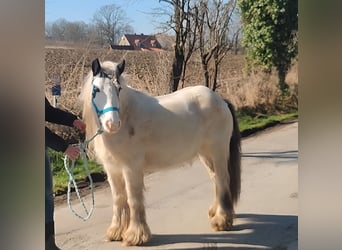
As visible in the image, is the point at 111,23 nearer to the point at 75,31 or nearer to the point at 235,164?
the point at 75,31

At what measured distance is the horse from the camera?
1765mm

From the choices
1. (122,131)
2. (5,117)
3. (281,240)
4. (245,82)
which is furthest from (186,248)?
(5,117)

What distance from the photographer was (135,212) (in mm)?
1889

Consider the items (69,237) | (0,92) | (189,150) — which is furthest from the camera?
(189,150)

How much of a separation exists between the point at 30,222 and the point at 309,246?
3.02 feet

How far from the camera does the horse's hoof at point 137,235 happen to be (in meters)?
1.88

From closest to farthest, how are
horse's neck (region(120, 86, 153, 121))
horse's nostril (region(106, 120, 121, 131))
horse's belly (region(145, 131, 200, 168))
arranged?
1. horse's nostril (region(106, 120, 121, 131))
2. horse's neck (region(120, 86, 153, 121))
3. horse's belly (region(145, 131, 200, 168))

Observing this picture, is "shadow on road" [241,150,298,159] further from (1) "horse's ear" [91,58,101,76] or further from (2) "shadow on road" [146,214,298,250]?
(1) "horse's ear" [91,58,101,76]

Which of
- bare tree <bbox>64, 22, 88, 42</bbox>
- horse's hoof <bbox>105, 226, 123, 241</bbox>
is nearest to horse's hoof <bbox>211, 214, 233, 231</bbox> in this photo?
horse's hoof <bbox>105, 226, 123, 241</bbox>

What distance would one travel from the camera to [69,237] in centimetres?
184

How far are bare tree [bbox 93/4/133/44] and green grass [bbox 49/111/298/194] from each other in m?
0.44

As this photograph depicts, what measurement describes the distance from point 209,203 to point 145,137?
35 cm

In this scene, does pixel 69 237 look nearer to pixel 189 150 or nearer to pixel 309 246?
pixel 189 150

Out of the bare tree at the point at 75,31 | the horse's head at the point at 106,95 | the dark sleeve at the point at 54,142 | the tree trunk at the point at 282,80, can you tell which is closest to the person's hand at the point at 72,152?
the dark sleeve at the point at 54,142
